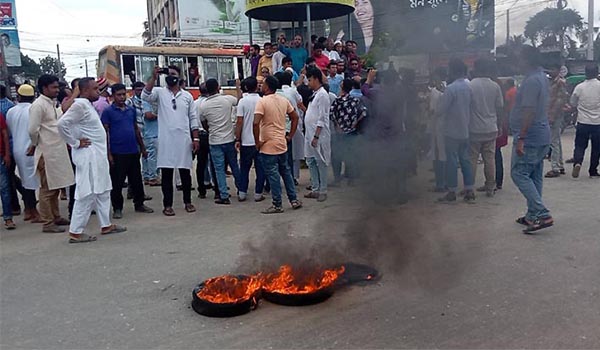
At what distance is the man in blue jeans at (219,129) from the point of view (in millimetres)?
7824

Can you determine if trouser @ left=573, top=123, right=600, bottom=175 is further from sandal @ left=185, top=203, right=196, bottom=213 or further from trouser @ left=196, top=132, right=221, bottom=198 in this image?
sandal @ left=185, top=203, right=196, bottom=213

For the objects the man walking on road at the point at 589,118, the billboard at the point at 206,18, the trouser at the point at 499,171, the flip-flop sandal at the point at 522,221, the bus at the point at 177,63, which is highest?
the billboard at the point at 206,18

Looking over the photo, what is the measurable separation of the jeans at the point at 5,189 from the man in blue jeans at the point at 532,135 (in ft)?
20.3

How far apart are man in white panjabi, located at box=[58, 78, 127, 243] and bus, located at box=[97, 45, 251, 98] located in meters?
12.2

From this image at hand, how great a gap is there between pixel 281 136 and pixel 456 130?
2347 mm

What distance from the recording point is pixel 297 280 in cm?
424

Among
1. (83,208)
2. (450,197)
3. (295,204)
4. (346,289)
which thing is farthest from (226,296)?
(450,197)

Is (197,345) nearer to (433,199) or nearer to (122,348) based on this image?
(122,348)

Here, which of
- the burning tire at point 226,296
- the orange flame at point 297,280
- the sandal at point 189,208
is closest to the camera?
the burning tire at point 226,296

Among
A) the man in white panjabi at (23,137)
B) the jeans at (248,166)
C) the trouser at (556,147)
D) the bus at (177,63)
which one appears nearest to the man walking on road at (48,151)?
the man in white panjabi at (23,137)

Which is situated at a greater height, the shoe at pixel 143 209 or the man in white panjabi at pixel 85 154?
the man in white panjabi at pixel 85 154

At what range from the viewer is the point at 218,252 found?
544 centimetres

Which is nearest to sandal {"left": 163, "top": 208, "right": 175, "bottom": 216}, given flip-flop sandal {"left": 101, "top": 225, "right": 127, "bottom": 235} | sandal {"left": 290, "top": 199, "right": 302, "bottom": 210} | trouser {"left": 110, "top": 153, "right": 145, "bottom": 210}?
trouser {"left": 110, "top": 153, "right": 145, "bottom": 210}

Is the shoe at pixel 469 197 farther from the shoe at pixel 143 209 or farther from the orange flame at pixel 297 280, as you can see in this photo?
the shoe at pixel 143 209
